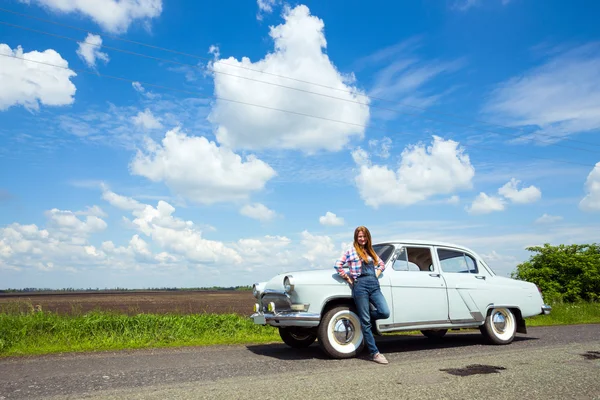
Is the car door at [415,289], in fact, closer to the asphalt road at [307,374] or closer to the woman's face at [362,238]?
the asphalt road at [307,374]

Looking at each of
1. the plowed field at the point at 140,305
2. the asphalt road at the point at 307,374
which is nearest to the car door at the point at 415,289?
the asphalt road at the point at 307,374

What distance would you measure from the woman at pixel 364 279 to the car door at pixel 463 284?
1.89 meters

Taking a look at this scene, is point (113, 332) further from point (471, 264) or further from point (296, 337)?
point (471, 264)

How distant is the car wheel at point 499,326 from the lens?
9367 mm

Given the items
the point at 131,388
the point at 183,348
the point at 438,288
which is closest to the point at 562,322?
the point at 438,288

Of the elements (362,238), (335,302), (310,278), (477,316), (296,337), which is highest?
(362,238)

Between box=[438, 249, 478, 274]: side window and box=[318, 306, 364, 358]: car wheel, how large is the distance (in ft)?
7.57

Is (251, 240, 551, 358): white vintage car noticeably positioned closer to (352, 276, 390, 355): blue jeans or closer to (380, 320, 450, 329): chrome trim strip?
(380, 320, 450, 329): chrome trim strip

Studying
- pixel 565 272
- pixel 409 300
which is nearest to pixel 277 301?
pixel 409 300

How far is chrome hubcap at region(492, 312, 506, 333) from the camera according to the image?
374 inches

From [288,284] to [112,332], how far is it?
4.71 metres

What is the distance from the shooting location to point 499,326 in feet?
31.3

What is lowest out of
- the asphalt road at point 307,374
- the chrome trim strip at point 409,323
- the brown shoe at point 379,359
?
the asphalt road at point 307,374

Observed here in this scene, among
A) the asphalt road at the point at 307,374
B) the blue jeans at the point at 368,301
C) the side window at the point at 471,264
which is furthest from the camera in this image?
the side window at the point at 471,264
